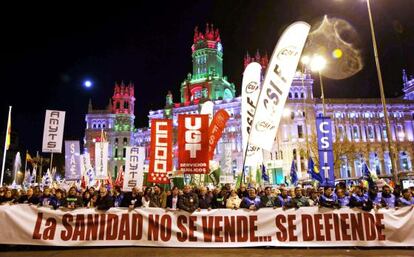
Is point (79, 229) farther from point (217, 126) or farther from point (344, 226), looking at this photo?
point (217, 126)

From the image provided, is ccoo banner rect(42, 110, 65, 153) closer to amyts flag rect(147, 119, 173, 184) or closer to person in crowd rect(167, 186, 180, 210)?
amyts flag rect(147, 119, 173, 184)

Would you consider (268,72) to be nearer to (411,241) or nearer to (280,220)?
(280,220)

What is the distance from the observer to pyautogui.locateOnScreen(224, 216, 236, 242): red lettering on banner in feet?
29.1

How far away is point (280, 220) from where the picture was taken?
8.96 meters

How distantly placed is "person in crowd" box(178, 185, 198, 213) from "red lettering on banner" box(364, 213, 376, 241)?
4.69 metres

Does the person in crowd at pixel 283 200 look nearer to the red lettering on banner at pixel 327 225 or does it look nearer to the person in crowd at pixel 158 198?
the red lettering on banner at pixel 327 225

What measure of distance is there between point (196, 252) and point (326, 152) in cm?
676

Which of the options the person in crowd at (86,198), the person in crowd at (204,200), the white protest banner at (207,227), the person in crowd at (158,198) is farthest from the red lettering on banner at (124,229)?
the person in crowd at (86,198)

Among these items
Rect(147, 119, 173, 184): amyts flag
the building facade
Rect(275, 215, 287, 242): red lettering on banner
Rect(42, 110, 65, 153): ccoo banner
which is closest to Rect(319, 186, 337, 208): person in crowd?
Rect(275, 215, 287, 242): red lettering on banner

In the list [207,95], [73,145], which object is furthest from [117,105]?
[73,145]

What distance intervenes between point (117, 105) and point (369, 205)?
8555 centimetres

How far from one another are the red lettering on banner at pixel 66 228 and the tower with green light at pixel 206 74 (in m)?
69.3

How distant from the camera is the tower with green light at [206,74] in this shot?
3194 inches

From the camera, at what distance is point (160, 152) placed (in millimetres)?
11875
